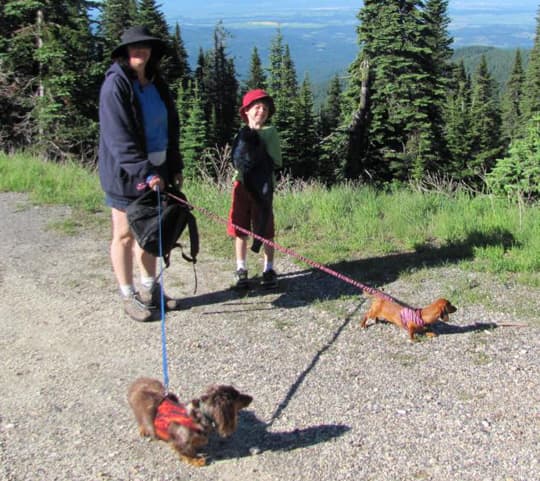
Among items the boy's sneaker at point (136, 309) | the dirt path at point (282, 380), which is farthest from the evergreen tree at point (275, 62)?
the boy's sneaker at point (136, 309)

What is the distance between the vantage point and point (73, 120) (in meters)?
23.3

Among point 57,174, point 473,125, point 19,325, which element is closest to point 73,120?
point 57,174

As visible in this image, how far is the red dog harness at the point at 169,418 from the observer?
9.63 feet

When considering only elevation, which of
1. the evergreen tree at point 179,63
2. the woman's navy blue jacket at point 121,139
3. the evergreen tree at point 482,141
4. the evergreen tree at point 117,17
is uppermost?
the evergreen tree at point 117,17

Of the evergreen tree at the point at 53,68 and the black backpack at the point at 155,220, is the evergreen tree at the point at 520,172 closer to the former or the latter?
the black backpack at the point at 155,220

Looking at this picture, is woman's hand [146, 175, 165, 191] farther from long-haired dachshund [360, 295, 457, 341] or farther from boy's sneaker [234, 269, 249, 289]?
long-haired dachshund [360, 295, 457, 341]

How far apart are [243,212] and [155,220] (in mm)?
1183

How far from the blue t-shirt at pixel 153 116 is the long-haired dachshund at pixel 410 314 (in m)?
2.03

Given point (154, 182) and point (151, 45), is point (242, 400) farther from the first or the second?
point (151, 45)

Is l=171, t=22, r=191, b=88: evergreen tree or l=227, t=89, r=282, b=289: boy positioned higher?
l=171, t=22, r=191, b=88: evergreen tree

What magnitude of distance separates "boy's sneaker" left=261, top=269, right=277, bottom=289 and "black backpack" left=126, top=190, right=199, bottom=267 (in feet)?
3.73

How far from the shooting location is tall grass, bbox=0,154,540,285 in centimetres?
604

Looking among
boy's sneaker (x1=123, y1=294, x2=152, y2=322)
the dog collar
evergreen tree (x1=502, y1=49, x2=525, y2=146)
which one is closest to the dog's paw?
the dog collar

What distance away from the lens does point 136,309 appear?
486 centimetres
